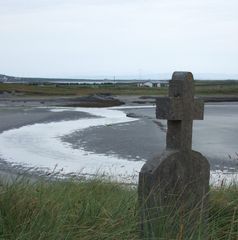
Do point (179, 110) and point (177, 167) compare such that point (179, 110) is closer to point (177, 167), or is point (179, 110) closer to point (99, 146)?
point (177, 167)

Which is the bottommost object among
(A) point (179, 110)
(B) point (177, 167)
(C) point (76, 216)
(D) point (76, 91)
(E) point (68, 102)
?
(D) point (76, 91)

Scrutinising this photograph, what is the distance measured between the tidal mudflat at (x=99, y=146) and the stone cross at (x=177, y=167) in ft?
18.8

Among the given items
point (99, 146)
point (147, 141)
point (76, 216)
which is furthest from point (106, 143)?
point (76, 216)

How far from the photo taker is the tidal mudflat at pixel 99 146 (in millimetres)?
15523

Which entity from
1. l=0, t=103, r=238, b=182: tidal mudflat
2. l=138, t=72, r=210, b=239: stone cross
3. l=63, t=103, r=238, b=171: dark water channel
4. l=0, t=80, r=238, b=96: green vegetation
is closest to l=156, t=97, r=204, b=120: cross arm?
l=138, t=72, r=210, b=239: stone cross

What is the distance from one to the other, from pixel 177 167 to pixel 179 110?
48 cm

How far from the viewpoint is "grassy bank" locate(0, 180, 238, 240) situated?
391 centimetres

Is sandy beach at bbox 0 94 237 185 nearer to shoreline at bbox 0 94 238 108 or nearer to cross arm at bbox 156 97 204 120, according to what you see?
cross arm at bbox 156 97 204 120

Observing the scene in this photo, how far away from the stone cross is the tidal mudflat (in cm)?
572

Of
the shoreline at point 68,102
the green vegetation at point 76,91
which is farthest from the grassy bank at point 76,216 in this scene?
the green vegetation at point 76,91

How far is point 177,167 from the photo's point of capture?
4730mm

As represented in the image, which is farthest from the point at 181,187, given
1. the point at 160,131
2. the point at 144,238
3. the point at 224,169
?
the point at 160,131

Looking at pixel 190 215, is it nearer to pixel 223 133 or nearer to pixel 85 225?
pixel 85 225

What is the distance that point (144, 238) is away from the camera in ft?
13.4
